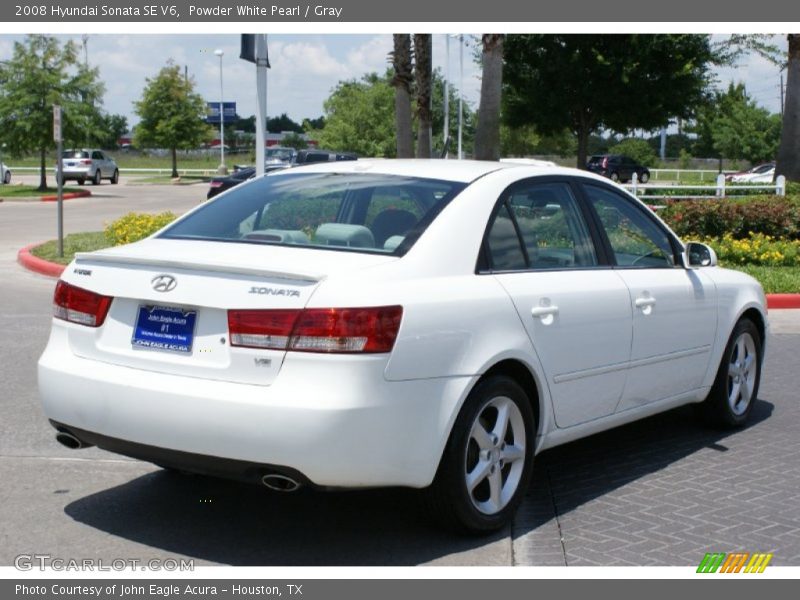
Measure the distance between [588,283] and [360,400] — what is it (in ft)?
5.89

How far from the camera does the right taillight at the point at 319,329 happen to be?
4.48m

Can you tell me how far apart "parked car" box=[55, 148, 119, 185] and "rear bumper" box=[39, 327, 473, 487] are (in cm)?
4661

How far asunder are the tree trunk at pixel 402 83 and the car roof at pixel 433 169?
684 inches

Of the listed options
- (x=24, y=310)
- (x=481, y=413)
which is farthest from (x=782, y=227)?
(x=481, y=413)

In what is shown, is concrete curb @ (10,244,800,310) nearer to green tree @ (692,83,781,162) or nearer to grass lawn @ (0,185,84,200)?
grass lawn @ (0,185,84,200)

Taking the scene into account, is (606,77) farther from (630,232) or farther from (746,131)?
(746,131)

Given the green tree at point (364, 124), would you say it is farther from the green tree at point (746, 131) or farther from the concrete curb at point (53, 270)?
the concrete curb at point (53, 270)

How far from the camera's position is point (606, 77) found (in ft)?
121

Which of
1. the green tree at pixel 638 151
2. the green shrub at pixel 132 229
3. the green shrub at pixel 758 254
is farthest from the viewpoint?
the green tree at pixel 638 151

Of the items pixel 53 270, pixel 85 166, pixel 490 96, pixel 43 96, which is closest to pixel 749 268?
pixel 490 96

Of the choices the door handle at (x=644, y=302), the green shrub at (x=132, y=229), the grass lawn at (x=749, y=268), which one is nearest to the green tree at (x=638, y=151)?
the grass lawn at (x=749, y=268)

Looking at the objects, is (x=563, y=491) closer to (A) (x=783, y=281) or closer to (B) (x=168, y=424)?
(B) (x=168, y=424)

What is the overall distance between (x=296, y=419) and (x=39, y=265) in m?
13.3

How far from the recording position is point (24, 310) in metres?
12.5
